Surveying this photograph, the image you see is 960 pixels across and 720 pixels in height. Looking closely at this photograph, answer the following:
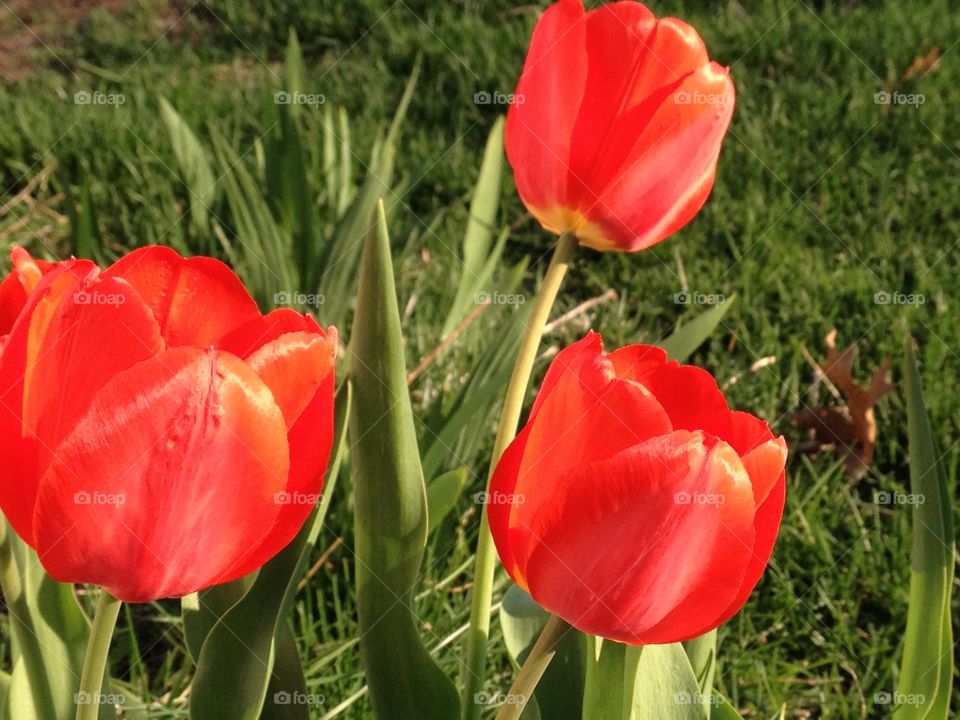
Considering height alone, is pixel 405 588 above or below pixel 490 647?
above

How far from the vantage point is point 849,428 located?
6.11 feet

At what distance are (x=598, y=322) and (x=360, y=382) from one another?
56.7 inches

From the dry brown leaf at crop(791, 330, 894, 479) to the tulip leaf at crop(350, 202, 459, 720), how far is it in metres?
1.17

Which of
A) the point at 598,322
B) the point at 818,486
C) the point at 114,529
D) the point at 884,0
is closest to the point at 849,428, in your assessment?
the point at 818,486

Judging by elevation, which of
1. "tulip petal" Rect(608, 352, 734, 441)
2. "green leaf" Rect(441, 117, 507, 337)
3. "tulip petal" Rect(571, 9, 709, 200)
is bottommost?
"green leaf" Rect(441, 117, 507, 337)

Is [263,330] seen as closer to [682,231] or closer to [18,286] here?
[18,286]

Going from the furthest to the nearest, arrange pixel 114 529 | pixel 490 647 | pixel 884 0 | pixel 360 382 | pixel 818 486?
pixel 884 0 < pixel 818 486 < pixel 490 647 < pixel 360 382 < pixel 114 529

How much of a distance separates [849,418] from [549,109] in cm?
121

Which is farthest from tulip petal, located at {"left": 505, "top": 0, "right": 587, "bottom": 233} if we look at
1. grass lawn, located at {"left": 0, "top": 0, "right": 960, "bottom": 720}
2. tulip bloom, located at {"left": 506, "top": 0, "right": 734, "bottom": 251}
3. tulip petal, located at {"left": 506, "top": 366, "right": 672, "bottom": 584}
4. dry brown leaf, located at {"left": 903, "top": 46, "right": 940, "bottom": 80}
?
dry brown leaf, located at {"left": 903, "top": 46, "right": 940, "bottom": 80}

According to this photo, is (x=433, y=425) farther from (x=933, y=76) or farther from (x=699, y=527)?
(x=933, y=76)

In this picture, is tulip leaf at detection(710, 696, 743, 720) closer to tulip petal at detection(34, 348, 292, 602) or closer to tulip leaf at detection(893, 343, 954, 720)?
tulip leaf at detection(893, 343, 954, 720)

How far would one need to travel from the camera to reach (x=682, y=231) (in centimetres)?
245

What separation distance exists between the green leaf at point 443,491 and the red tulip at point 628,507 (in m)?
0.51

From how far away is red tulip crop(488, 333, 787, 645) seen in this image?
0.59m
